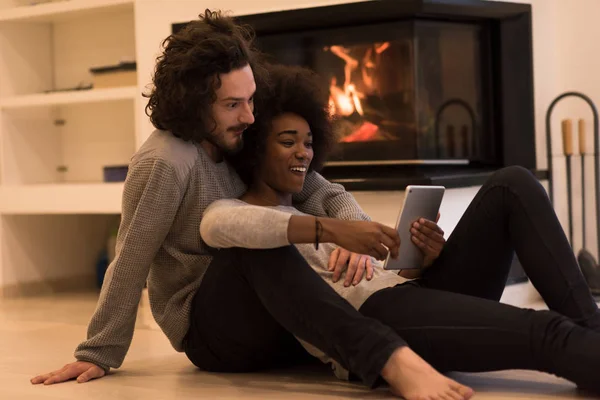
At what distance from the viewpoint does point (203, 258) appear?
2219 mm

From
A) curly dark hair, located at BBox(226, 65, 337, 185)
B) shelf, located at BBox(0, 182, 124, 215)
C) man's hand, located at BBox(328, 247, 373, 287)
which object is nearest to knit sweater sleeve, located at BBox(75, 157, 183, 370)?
curly dark hair, located at BBox(226, 65, 337, 185)

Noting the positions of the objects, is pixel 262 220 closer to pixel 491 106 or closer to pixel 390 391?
pixel 390 391

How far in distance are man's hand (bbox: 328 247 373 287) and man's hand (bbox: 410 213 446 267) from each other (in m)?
0.12

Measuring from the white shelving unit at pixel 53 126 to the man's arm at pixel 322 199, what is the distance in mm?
2230

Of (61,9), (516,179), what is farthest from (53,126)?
(516,179)

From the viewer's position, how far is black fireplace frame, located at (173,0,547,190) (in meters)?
3.47

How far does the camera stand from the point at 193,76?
2.13 meters

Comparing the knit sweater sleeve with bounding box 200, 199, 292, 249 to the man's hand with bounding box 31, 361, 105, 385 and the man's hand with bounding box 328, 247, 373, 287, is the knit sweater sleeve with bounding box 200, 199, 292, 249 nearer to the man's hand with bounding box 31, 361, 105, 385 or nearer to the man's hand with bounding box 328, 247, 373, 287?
the man's hand with bounding box 328, 247, 373, 287

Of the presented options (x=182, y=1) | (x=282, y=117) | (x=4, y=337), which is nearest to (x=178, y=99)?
(x=282, y=117)

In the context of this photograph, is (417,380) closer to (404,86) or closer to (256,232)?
(256,232)

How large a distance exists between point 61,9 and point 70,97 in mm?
402

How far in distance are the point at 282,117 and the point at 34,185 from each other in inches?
97.1

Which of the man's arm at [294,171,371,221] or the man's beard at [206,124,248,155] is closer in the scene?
the man's beard at [206,124,248,155]

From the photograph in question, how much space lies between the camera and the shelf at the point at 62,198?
4191mm
